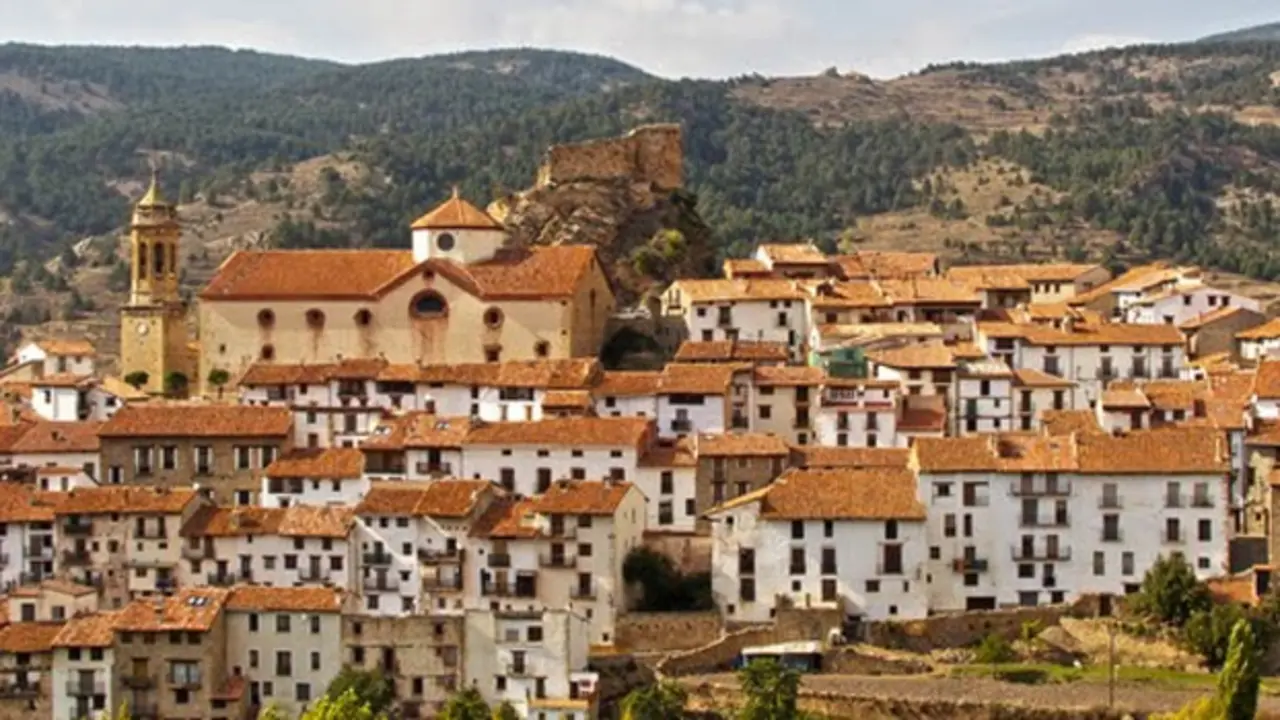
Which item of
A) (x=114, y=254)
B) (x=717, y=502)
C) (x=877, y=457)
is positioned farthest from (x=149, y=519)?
(x=114, y=254)

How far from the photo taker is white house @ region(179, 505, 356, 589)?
2405 inches

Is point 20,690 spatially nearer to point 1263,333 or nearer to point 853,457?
point 853,457

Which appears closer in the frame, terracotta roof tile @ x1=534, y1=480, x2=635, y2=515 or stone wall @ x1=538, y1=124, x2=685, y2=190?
terracotta roof tile @ x1=534, y1=480, x2=635, y2=515

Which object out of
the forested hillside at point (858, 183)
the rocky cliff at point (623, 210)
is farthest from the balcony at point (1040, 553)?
the forested hillside at point (858, 183)

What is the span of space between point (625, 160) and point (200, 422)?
2697 cm

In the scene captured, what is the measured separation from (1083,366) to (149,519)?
31188 mm

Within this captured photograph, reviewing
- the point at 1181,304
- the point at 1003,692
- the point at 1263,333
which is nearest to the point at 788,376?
the point at 1003,692

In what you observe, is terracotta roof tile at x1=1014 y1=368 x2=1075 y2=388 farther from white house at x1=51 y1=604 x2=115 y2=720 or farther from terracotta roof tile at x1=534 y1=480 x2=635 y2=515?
white house at x1=51 y1=604 x2=115 y2=720

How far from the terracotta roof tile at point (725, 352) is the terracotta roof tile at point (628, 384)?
2899 millimetres

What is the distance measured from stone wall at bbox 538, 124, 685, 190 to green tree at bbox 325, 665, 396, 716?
35.0 meters

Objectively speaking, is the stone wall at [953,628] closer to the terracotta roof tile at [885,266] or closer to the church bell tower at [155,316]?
the terracotta roof tile at [885,266]

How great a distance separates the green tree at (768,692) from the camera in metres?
51.7

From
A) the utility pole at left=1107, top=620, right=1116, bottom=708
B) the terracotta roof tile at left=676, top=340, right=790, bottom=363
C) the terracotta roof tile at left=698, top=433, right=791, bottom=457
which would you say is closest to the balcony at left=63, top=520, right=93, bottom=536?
the terracotta roof tile at left=698, top=433, right=791, bottom=457

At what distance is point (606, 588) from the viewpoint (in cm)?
5897
